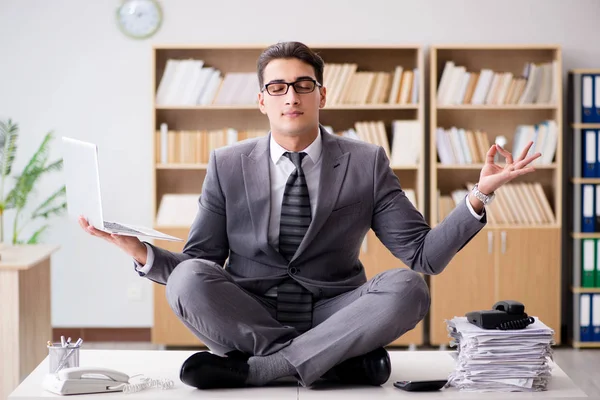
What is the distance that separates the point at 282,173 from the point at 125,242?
577mm

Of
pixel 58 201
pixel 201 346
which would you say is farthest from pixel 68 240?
pixel 201 346

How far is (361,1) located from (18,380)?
2.94m

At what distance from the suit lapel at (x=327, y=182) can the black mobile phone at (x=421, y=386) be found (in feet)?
1.70

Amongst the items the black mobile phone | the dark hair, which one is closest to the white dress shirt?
the dark hair

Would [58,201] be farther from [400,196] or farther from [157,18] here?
[400,196]

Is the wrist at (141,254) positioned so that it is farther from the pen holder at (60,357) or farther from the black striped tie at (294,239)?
the black striped tie at (294,239)

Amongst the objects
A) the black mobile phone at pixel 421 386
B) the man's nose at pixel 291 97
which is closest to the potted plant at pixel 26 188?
the man's nose at pixel 291 97

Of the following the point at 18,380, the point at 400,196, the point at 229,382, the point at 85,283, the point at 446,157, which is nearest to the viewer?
the point at 229,382

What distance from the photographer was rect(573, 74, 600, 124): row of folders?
4703 mm

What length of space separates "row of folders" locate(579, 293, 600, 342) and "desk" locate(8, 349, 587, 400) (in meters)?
2.35

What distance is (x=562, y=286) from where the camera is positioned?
16.5ft

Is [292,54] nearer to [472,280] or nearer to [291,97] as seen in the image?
[291,97]

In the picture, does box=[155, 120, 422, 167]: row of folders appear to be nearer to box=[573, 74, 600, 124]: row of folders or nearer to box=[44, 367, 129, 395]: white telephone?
box=[573, 74, 600, 124]: row of folders

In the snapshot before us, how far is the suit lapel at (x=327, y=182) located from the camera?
100 inches
